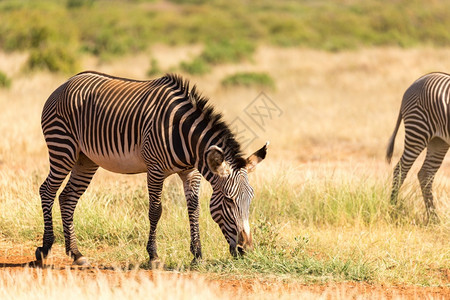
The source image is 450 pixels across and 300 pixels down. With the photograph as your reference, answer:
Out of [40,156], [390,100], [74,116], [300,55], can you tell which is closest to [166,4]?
Result: [300,55]

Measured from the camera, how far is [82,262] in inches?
257

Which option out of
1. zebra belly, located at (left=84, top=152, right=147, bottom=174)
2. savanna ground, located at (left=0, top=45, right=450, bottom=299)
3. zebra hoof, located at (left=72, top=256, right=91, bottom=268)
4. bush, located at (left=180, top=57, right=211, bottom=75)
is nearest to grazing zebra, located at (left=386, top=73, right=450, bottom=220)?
savanna ground, located at (left=0, top=45, right=450, bottom=299)

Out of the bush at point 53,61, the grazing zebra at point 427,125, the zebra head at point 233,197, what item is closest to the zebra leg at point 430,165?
the grazing zebra at point 427,125

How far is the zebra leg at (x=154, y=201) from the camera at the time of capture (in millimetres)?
6145

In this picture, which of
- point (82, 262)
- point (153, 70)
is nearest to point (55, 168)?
point (82, 262)

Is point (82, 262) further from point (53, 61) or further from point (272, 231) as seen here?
point (53, 61)

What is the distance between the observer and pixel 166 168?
6.12 m

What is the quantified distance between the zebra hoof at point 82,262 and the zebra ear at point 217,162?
1.77 meters

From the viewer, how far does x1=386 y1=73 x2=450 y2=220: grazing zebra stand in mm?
8672

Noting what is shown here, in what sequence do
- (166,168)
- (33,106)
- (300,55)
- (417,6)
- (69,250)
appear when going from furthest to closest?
(417,6), (300,55), (33,106), (69,250), (166,168)

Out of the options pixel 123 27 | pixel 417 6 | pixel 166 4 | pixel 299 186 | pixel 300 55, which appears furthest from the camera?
pixel 166 4

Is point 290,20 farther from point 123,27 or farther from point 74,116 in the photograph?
point 74,116

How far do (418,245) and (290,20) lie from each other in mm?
42472

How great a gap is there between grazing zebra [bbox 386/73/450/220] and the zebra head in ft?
11.3
